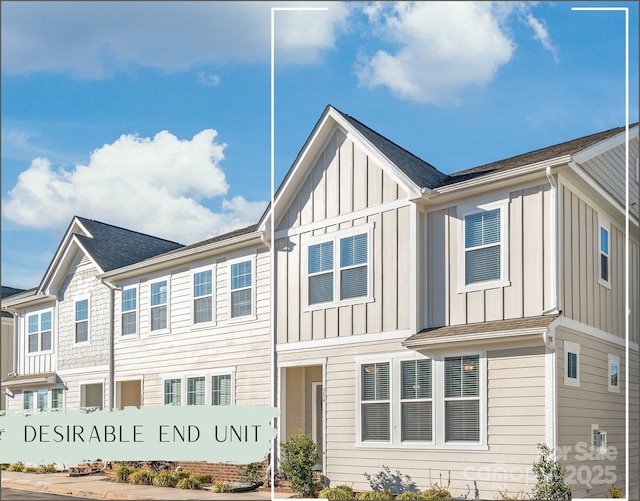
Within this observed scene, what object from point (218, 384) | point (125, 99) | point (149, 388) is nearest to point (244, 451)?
point (218, 384)

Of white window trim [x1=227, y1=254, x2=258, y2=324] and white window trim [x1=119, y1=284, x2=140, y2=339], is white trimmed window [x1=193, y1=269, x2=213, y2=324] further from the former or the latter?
white window trim [x1=119, y1=284, x2=140, y2=339]

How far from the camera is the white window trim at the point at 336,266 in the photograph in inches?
683

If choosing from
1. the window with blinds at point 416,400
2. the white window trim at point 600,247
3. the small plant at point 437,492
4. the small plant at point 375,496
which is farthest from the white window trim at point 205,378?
the white window trim at point 600,247

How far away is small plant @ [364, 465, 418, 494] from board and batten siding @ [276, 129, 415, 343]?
286cm

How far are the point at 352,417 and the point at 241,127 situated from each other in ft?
26.2

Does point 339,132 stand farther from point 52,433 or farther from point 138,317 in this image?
point 52,433

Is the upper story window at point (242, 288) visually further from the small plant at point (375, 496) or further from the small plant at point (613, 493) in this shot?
the small plant at point (613, 493)

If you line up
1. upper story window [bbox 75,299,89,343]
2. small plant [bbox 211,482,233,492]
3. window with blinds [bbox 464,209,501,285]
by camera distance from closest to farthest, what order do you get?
window with blinds [bbox 464,209,501,285]
small plant [bbox 211,482,233,492]
upper story window [bbox 75,299,89,343]

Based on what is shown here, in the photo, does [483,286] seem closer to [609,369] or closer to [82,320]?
[609,369]

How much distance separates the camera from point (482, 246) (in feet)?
51.7

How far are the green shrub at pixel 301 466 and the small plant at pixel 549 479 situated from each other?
194 inches

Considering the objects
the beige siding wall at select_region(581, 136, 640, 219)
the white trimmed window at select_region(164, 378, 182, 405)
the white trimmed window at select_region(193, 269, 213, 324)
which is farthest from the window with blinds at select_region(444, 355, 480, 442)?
the white trimmed window at select_region(164, 378, 182, 405)

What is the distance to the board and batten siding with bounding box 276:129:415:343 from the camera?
16.9m

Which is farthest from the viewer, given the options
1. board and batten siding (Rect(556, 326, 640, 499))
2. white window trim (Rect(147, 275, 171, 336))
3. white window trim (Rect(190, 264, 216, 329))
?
white window trim (Rect(147, 275, 171, 336))
